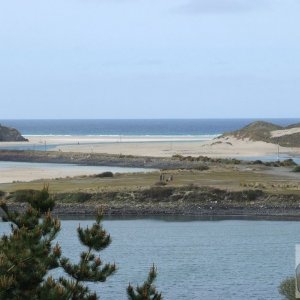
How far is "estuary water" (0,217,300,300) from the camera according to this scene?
115 ft

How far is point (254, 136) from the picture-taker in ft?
515

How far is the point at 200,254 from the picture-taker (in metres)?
43.9

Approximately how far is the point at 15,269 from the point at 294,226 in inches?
1578

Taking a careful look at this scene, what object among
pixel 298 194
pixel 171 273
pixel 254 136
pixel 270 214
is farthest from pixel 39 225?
pixel 254 136

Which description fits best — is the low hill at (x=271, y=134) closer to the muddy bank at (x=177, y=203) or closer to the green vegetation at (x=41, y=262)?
the muddy bank at (x=177, y=203)

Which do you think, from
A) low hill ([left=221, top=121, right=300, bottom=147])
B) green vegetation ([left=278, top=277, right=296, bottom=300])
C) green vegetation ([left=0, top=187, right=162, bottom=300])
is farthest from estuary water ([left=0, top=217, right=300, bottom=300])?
low hill ([left=221, top=121, right=300, bottom=147])

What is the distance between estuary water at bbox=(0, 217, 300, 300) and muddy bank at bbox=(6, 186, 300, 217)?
256 cm

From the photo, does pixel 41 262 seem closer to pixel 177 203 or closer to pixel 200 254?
pixel 200 254

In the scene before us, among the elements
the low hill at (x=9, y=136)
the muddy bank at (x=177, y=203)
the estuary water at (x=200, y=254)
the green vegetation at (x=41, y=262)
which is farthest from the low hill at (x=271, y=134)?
the green vegetation at (x=41, y=262)

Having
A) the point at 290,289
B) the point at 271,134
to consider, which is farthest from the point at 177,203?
the point at 271,134

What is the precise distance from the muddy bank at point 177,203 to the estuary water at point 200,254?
2.56 m

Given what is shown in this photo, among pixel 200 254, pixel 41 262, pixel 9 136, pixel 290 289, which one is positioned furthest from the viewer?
pixel 9 136

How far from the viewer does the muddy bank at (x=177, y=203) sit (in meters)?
61.7

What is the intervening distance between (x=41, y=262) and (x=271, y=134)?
5628 inches
